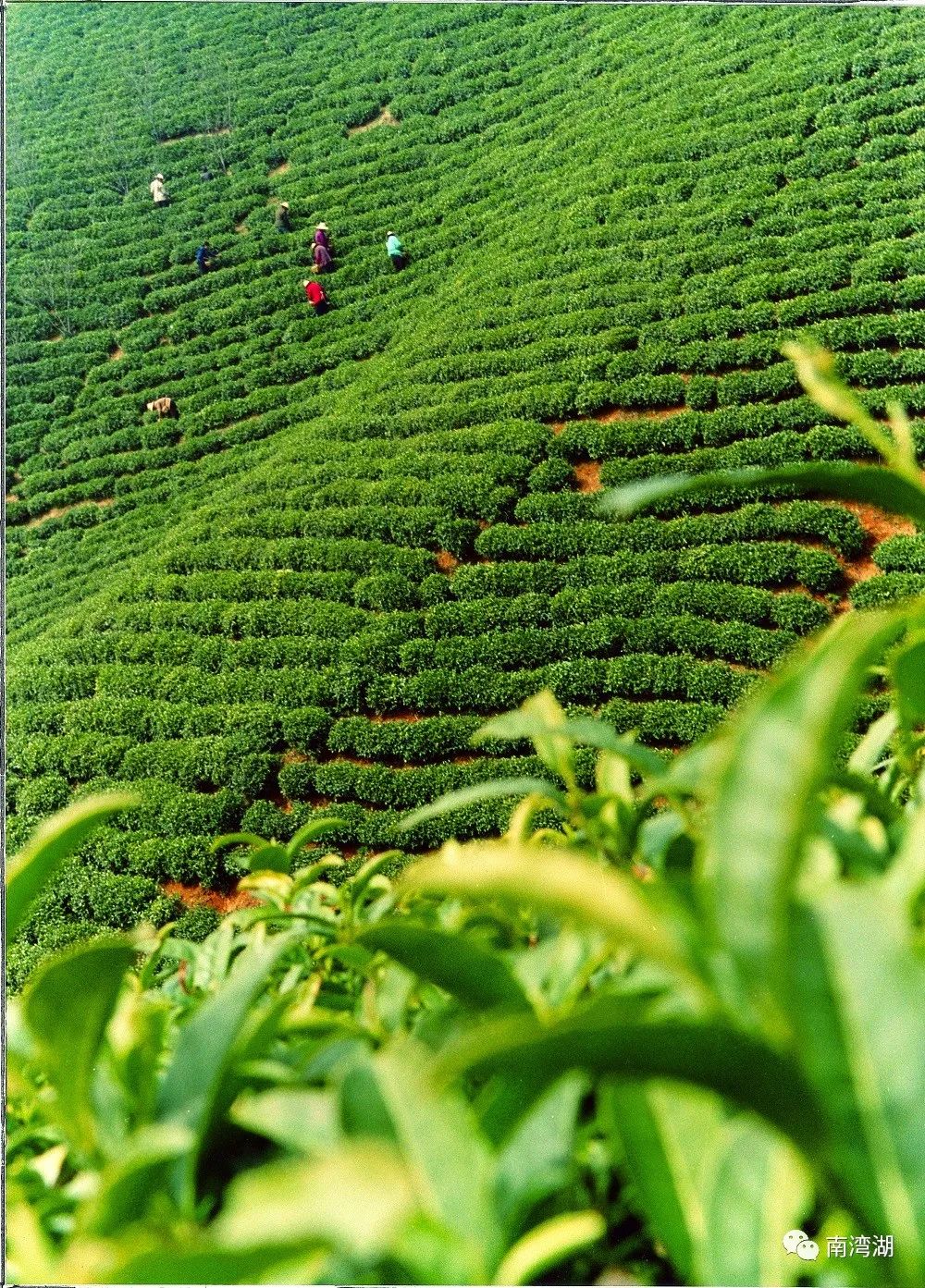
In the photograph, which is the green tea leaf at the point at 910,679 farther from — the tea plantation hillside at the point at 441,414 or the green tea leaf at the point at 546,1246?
the tea plantation hillside at the point at 441,414

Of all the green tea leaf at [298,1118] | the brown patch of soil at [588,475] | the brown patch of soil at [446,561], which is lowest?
the green tea leaf at [298,1118]

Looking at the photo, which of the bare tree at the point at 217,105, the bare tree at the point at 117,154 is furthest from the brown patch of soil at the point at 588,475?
the bare tree at the point at 117,154

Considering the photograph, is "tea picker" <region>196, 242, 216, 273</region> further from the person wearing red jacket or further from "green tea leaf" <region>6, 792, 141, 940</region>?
"green tea leaf" <region>6, 792, 141, 940</region>

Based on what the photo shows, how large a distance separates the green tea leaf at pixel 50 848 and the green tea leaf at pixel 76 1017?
0.30 ft

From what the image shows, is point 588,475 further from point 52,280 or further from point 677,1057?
point 52,280

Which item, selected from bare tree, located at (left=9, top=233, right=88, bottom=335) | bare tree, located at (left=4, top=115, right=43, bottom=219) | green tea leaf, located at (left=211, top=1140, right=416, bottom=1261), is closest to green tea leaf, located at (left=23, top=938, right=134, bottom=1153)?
green tea leaf, located at (left=211, top=1140, right=416, bottom=1261)

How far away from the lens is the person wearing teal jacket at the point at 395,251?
583 inches

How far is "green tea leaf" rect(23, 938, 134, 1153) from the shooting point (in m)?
0.59

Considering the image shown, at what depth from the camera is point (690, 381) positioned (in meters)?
9.80

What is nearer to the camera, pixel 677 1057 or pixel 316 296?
pixel 677 1057

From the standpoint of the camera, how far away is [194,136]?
20297 mm

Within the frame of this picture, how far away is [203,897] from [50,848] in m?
7.56

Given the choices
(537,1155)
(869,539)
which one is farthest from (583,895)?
(869,539)

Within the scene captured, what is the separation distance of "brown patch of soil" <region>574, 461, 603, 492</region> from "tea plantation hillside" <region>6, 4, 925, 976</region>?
0.31 feet
